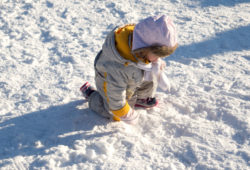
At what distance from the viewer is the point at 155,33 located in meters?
1.64

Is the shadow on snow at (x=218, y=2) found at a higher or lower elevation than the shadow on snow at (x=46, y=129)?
higher

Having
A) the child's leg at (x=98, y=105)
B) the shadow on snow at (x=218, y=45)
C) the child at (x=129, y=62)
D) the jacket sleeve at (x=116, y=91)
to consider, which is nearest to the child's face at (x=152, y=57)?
the child at (x=129, y=62)

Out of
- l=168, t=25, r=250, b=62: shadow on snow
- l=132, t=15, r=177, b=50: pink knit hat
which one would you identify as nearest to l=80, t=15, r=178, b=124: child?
l=132, t=15, r=177, b=50: pink knit hat

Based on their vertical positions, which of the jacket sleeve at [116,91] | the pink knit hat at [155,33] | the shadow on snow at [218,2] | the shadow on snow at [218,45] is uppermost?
the shadow on snow at [218,2]

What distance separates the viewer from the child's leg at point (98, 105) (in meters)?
2.29

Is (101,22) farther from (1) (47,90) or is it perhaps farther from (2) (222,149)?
(2) (222,149)

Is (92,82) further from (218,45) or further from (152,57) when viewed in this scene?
(218,45)

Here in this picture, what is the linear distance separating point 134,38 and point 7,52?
73.1 inches

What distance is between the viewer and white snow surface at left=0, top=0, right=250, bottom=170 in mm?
2016

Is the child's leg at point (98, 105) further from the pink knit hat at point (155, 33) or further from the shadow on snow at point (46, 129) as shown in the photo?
the pink knit hat at point (155, 33)

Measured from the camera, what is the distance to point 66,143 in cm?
210

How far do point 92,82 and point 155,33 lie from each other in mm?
1208

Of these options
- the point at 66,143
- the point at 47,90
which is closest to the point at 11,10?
the point at 47,90

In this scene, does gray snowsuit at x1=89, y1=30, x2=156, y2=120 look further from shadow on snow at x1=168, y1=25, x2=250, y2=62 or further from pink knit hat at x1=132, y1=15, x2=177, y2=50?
shadow on snow at x1=168, y1=25, x2=250, y2=62
